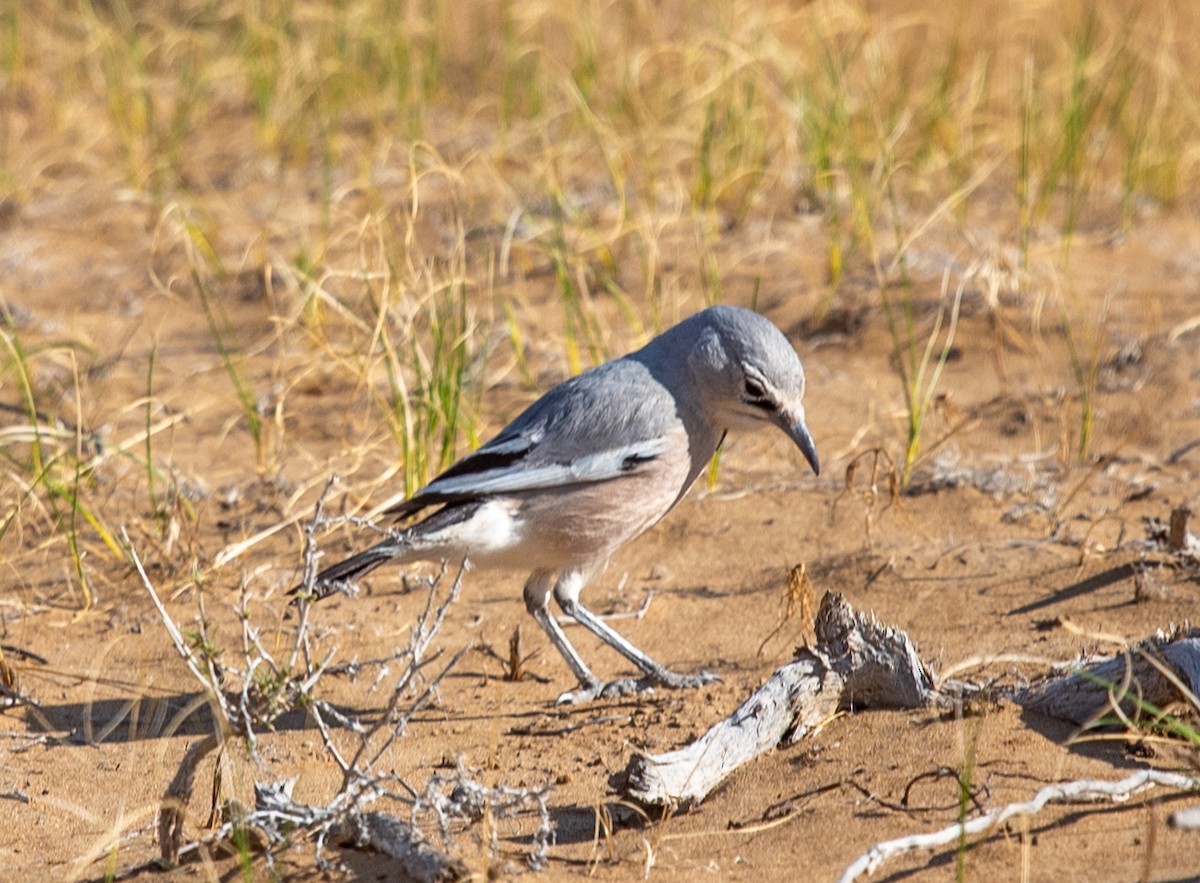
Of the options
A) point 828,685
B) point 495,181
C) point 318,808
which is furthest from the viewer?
point 495,181

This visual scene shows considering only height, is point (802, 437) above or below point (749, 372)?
below

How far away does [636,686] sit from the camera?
4266mm

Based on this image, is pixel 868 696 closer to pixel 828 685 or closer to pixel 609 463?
pixel 828 685

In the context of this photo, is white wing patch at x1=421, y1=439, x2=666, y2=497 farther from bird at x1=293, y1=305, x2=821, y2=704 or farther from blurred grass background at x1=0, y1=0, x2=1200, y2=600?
blurred grass background at x1=0, y1=0, x2=1200, y2=600

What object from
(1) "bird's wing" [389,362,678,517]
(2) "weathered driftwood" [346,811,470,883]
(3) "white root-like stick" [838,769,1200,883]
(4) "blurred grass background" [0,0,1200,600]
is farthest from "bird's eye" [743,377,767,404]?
(2) "weathered driftwood" [346,811,470,883]

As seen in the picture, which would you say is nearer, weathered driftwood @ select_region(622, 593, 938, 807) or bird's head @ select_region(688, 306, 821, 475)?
weathered driftwood @ select_region(622, 593, 938, 807)

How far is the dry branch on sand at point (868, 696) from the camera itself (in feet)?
10.5

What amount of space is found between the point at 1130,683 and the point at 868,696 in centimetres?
64

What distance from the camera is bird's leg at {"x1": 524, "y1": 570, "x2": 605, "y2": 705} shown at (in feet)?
13.9

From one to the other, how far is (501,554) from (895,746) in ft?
4.22

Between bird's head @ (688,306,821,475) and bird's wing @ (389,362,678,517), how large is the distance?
0.15 metres

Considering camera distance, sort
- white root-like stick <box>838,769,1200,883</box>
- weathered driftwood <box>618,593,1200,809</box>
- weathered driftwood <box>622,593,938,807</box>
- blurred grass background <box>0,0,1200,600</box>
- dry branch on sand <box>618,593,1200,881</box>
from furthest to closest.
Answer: blurred grass background <box>0,0,1200,600</box> < weathered driftwood <box>622,593,938,807</box> < weathered driftwood <box>618,593,1200,809</box> < dry branch on sand <box>618,593,1200,881</box> < white root-like stick <box>838,769,1200,883</box>

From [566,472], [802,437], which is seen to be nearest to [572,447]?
[566,472]

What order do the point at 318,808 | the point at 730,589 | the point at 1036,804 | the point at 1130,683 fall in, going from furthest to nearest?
the point at 730,589 → the point at 1130,683 → the point at 318,808 → the point at 1036,804
